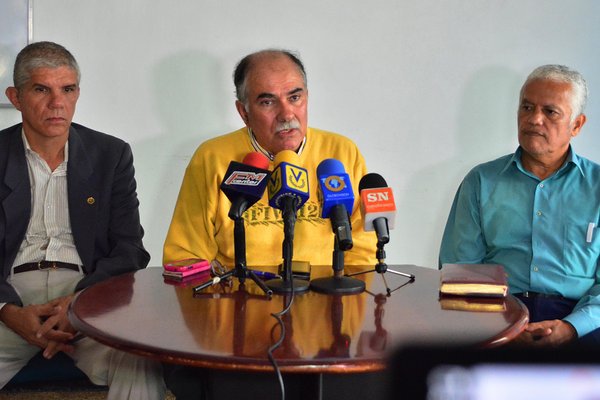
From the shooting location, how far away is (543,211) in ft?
8.55

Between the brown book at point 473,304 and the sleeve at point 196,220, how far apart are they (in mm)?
899

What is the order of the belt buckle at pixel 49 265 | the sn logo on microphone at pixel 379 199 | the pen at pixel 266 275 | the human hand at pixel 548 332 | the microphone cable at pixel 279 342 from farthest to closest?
the belt buckle at pixel 49 265
the human hand at pixel 548 332
the pen at pixel 266 275
the sn logo on microphone at pixel 379 199
the microphone cable at pixel 279 342

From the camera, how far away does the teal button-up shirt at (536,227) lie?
2.57m

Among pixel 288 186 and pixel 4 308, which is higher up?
pixel 288 186

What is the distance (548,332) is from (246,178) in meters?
1.10

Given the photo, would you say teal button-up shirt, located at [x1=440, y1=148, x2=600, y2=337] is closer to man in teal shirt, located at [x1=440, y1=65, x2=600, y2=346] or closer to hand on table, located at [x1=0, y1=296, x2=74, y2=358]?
man in teal shirt, located at [x1=440, y1=65, x2=600, y2=346]

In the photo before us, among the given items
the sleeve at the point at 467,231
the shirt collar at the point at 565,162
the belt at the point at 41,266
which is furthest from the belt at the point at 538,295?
the belt at the point at 41,266

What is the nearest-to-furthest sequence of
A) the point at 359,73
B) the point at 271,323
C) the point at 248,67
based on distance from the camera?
1. the point at 271,323
2. the point at 248,67
3. the point at 359,73

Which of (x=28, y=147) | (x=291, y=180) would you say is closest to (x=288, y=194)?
(x=291, y=180)

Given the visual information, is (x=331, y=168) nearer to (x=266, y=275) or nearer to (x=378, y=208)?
(x=378, y=208)

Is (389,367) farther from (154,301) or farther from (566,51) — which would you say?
(566,51)

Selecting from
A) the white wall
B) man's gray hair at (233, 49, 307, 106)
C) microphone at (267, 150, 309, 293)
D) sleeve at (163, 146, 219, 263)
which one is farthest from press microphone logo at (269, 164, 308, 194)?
the white wall

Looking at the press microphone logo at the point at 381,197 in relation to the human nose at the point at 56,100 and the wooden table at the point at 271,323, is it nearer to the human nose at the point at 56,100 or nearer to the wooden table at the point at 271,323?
the wooden table at the point at 271,323

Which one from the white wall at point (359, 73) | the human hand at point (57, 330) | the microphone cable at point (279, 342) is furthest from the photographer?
the white wall at point (359, 73)
